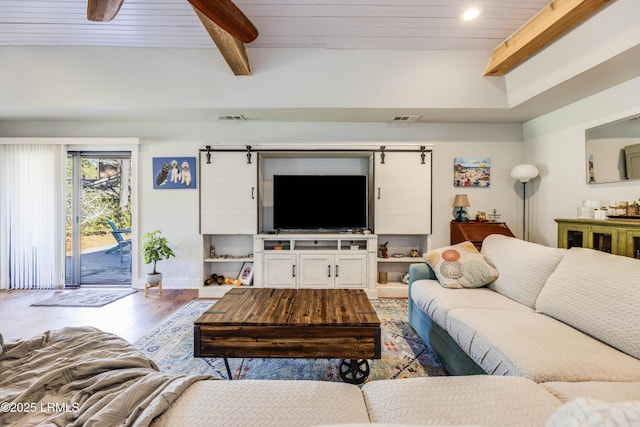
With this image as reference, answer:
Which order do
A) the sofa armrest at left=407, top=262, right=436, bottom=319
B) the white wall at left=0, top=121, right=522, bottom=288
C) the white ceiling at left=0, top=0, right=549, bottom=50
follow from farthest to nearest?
1. the white wall at left=0, top=121, right=522, bottom=288
2. the sofa armrest at left=407, top=262, right=436, bottom=319
3. the white ceiling at left=0, top=0, right=549, bottom=50

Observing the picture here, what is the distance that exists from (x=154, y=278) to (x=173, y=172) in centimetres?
143

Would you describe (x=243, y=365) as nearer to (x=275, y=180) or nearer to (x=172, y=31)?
(x=275, y=180)

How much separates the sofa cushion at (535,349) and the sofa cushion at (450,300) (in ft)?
0.40

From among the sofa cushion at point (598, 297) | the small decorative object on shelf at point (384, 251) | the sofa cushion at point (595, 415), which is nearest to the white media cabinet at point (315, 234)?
the small decorative object on shelf at point (384, 251)

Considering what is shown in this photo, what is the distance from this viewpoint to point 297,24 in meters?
2.52

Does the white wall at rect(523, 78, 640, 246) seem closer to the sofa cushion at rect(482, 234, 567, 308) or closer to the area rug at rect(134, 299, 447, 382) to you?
the sofa cushion at rect(482, 234, 567, 308)

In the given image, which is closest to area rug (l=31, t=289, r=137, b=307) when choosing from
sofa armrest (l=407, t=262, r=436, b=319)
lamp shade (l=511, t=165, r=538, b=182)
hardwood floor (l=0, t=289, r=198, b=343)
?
hardwood floor (l=0, t=289, r=198, b=343)

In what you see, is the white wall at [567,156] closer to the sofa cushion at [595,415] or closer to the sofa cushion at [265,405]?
the sofa cushion at [595,415]

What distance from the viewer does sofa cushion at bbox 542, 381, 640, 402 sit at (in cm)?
101

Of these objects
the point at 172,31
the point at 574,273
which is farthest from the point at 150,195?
the point at 574,273

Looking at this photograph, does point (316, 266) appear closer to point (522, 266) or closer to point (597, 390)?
point (522, 266)

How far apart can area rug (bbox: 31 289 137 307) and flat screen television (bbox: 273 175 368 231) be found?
7.10 feet

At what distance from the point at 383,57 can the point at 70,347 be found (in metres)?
3.35

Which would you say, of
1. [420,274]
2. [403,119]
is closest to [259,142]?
[403,119]
